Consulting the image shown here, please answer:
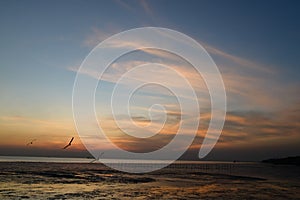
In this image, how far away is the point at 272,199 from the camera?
33.4 meters

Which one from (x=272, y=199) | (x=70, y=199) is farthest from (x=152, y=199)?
(x=272, y=199)

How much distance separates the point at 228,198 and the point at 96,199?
1324cm

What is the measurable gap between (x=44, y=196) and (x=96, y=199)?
5010 millimetres

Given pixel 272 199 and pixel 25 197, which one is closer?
pixel 25 197

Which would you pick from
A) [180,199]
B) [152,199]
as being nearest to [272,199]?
[180,199]

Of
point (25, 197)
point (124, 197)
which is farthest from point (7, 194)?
point (124, 197)

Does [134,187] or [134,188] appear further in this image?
[134,187]

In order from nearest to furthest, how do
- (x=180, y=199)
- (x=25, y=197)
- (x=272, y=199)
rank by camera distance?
(x=25, y=197), (x=180, y=199), (x=272, y=199)

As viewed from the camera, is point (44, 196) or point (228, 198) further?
point (228, 198)

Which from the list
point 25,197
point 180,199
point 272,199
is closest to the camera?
point 25,197

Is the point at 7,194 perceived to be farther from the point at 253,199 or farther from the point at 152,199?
the point at 253,199

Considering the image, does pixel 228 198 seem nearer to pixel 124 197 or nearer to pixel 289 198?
pixel 289 198

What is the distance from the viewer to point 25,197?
94.5ft

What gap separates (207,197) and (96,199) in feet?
38.1
